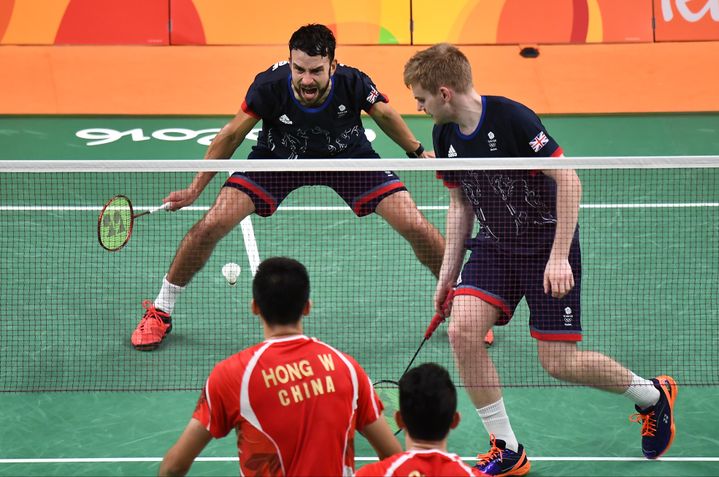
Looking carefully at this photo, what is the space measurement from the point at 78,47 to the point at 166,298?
16.6 ft

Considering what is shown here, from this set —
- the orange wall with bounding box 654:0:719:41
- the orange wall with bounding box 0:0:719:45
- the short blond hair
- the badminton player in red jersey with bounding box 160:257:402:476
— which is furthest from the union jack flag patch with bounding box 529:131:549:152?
the orange wall with bounding box 654:0:719:41

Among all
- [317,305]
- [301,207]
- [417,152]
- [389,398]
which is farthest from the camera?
[301,207]

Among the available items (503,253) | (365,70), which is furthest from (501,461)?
(365,70)

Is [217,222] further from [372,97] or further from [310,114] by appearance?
[372,97]

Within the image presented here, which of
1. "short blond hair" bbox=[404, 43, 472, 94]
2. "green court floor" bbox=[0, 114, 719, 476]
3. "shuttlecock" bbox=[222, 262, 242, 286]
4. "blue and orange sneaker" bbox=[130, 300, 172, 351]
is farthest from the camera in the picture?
"shuttlecock" bbox=[222, 262, 242, 286]

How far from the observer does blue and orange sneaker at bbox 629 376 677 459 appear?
494 centimetres

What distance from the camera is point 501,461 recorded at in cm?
481

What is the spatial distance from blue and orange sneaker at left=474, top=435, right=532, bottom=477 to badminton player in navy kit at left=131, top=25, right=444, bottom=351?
5.19ft

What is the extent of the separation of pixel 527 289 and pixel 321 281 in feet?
8.67

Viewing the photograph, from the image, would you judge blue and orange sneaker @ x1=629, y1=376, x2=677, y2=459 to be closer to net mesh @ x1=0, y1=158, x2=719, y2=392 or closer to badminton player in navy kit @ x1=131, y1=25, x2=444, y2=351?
net mesh @ x1=0, y1=158, x2=719, y2=392

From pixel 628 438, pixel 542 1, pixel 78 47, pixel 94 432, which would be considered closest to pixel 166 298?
pixel 94 432

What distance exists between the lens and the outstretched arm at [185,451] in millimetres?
3404

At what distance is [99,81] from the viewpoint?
10.2 metres

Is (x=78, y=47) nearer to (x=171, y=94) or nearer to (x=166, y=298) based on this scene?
(x=171, y=94)
